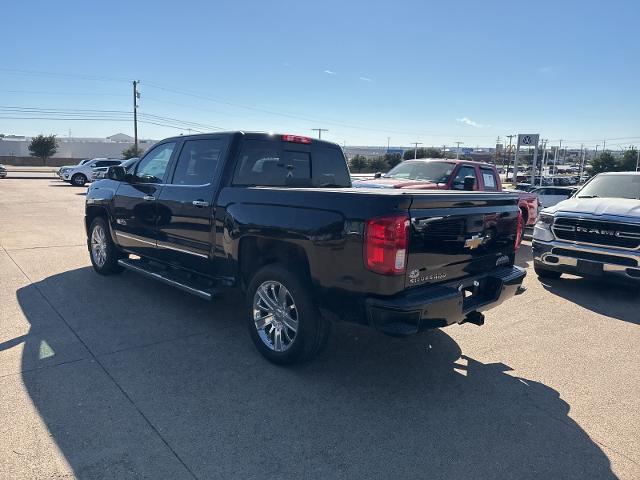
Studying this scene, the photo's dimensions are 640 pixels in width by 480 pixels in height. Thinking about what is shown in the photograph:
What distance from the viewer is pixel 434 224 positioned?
11.4 ft

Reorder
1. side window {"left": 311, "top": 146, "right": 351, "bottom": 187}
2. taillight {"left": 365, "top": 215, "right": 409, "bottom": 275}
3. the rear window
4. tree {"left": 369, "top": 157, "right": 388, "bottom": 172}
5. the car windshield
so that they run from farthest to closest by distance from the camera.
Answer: tree {"left": 369, "top": 157, "right": 388, "bottom": 172} < the car windshield < side window {"left": 311, "top": 146, "right": 351, "bottom": 187} < the rear window < taillight {"left": 365, "top": 215, "right": 409, "bottom": 275}

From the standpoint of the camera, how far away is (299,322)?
3.77m

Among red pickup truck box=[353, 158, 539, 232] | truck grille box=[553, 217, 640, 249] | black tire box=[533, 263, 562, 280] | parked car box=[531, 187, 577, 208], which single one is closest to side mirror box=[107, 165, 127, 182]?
red pickup truck box=[353, 158, 539, 232]

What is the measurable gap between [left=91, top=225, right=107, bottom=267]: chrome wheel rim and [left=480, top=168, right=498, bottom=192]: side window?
25.7ft

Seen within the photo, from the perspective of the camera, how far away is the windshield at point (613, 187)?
7.77 meters

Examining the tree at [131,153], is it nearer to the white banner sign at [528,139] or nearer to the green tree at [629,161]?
the white banner sign at [528,139]

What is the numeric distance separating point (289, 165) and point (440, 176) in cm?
582

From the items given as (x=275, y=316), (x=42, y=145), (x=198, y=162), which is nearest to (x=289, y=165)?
(x=198, y=162)

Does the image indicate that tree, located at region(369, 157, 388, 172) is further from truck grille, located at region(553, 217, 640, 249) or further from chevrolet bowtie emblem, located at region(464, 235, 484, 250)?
chevrolet bowtie emblem, located at region(464, 235, 484, 250)

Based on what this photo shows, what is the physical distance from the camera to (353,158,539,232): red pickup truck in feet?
32.0

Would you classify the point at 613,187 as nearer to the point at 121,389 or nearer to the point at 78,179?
the point at 121,389

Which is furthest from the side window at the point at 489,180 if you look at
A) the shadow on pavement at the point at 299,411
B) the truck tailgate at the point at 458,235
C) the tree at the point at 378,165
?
the tree at the point at 378,165

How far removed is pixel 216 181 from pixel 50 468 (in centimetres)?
283

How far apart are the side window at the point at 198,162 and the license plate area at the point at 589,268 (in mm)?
5263
